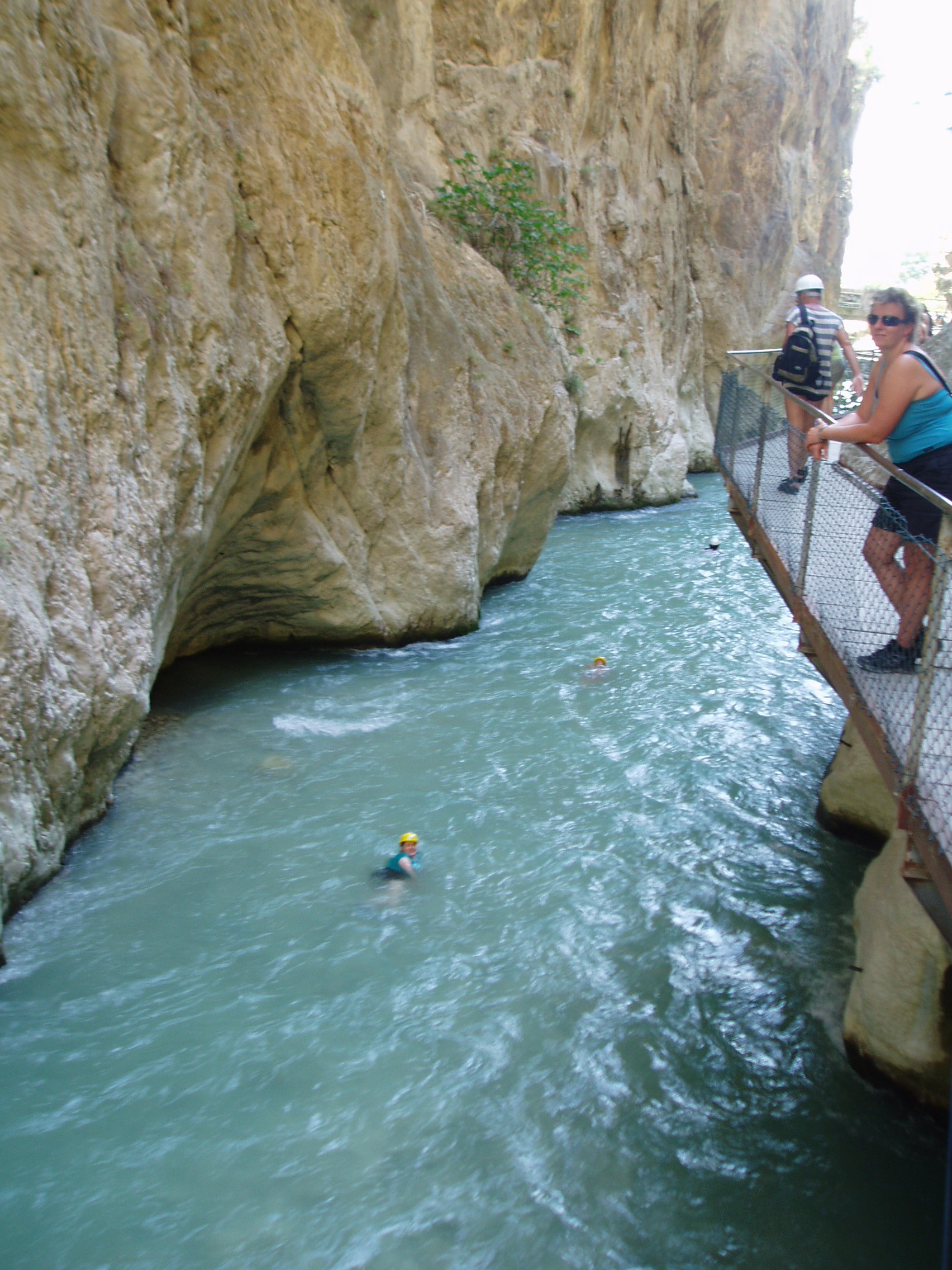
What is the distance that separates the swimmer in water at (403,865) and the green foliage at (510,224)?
8.92 m

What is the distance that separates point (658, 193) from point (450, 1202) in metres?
22.5

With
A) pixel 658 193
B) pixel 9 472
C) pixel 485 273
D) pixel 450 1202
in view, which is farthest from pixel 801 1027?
pixel 658 193

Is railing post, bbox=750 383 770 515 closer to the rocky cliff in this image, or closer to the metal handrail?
the metal handrail

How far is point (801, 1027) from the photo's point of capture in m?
4.80

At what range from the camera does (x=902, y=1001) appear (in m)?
4.14

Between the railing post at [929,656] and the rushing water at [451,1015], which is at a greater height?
the railing post at [929,656]

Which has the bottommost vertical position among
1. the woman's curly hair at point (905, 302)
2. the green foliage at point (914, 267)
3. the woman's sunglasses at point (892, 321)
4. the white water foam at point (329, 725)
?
the white water foam at point (329, 725)

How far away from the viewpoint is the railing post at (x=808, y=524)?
553 centimetres

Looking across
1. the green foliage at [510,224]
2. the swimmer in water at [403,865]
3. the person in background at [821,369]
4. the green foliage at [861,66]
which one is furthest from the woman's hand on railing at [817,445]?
the green foliage at [861,66]

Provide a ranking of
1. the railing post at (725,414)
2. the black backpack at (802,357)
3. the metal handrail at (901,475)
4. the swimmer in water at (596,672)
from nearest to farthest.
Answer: the metal handrail at (901,475), the black backpack at (802,357), the railing post at (725,414), the swimmer in water at (596,672)

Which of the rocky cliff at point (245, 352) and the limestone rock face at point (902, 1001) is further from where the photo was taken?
the rocky cliff at point (245, 352)

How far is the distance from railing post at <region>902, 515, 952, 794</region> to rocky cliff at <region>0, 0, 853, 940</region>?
13.2 feet

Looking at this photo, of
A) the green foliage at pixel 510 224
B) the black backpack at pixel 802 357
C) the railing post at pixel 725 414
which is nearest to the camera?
the black backpack at pixel 802 357

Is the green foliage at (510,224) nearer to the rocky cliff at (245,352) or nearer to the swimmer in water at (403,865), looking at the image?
the rocky cliff at (245,352)
